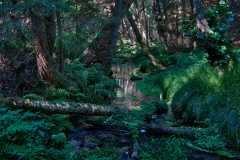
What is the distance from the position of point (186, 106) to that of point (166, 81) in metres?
3.52

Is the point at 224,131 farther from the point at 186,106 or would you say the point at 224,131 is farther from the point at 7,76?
the point at 7,76

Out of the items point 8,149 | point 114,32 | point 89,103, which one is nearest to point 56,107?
point 89,103

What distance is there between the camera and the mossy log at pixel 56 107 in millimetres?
3516

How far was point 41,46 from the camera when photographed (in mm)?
4801

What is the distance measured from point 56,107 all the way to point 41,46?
1823mm

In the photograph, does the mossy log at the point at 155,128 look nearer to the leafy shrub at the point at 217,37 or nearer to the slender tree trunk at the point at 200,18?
the leafy shrub at the point at 217,37

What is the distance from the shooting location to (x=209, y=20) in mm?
6559

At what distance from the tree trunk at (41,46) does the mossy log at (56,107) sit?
1.37 m

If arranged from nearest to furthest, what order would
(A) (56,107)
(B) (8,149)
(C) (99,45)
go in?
(B) (8,149) < (A) (56,107) < (C) (99,45)

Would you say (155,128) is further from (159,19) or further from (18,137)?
(159,19)

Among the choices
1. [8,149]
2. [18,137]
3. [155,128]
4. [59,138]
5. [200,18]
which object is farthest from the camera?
[200,18]

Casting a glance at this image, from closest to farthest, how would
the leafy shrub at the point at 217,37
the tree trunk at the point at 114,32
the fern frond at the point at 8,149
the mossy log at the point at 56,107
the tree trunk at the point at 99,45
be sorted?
the fern frond at the point at 8,149 → the mossy log at the point at 56,107 → the leafy shrub at the point at 217,37 → the tree trunk at the point at 114,32 → the tree trunk at the point at 99,45

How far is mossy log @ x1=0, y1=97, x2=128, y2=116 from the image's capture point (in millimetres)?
3516

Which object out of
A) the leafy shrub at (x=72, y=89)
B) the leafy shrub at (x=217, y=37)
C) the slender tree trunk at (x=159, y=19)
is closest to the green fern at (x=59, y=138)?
the leafy shrub at (x=72, y=89)
